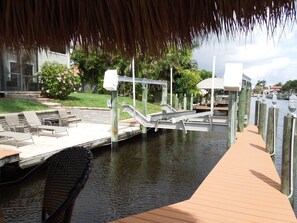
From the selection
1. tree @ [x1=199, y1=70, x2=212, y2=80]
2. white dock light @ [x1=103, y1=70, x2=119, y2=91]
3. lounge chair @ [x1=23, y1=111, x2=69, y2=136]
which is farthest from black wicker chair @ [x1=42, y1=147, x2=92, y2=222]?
tree @ [x1=199, y1=70, x2=212, y2=80]

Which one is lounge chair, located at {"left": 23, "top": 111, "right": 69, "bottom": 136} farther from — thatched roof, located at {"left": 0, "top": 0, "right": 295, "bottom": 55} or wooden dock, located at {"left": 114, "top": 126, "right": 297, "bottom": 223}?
thatched roof, located at {"left": 0, "top": 0, "right": 295, "bottom": 55}

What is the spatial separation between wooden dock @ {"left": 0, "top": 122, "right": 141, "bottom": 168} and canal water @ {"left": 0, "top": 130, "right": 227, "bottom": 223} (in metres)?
0.49

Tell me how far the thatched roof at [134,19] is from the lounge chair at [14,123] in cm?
863

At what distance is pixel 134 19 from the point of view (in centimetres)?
178

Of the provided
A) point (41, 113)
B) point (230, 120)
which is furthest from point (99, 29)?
point (41, 113)

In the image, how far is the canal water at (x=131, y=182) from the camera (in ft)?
19.9

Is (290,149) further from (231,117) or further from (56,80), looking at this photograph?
(56,80)

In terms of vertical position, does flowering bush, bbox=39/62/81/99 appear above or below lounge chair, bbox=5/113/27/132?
above

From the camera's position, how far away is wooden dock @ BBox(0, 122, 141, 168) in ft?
23.8

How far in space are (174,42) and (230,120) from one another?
7.29 meters

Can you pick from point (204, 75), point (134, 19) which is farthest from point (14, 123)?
point (204, 75)

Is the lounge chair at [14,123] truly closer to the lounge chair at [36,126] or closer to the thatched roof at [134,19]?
the lounge chair at [36,126]

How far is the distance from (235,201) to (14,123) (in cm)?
843

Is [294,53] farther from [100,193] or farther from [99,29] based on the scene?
[100,193]
